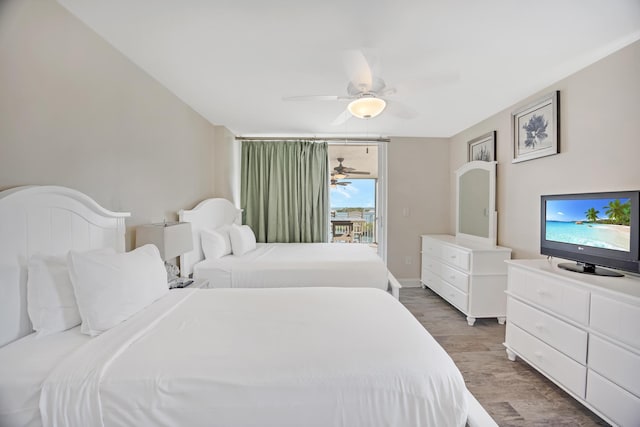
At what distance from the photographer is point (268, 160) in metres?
4.14

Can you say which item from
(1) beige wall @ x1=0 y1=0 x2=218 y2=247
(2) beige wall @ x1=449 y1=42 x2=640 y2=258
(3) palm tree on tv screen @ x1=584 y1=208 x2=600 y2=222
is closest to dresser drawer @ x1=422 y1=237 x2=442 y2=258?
(2) beige wall @ x1=449 y1=42 x2=640 y2=258

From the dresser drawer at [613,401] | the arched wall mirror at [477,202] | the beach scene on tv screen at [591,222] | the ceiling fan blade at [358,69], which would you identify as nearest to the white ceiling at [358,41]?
the ceiling fan blade at [358,69]

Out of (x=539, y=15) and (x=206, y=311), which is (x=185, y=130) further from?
(x=539, y=15)

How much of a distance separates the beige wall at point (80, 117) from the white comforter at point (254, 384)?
99 centimetres

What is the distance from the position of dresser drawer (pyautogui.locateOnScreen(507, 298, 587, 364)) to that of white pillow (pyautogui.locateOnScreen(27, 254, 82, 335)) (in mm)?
2811

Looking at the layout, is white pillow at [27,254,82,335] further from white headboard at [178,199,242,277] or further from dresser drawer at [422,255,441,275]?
dresser drawer at [422,255,441,275]

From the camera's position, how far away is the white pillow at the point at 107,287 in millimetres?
1247

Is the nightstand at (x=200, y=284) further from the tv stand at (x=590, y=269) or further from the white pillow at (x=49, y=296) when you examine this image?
the tv stand at (x=590, y=269)

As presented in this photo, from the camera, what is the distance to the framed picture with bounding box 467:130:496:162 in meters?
3.18

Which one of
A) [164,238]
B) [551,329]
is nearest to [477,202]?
[551,329]

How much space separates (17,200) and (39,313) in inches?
20.4

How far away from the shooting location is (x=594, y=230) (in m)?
1.83

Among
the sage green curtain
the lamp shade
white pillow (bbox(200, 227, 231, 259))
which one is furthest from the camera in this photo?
the sage green curtain

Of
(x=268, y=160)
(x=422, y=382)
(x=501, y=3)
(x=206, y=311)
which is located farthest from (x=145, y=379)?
(x=268, y=160)
